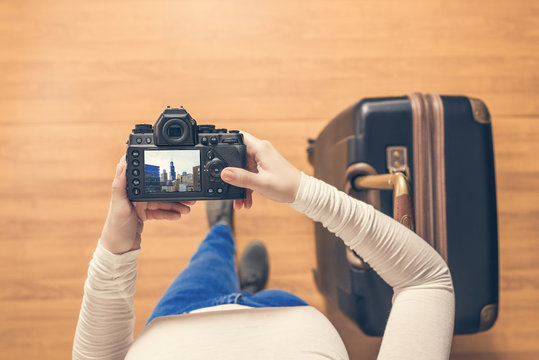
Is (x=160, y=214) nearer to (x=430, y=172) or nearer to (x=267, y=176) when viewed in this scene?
(x=267, y=176)

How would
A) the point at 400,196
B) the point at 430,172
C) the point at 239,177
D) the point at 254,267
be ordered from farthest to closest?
the point at 254,267, the point at 430,172, the point at 400,196, the point at 239,177

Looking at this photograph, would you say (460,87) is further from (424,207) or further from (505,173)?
(424,207)

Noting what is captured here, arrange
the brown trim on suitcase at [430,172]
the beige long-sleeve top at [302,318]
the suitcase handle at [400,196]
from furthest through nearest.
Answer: the brown trim on suitcase at [430,172] < the suitcase handle at [400,196] < the beige long-sleeve top at [302,318]

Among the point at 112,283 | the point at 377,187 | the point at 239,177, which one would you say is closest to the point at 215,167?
the point at 239,177

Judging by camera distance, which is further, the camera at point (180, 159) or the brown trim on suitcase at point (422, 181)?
the brown trim on suitcase at point (422, 181)

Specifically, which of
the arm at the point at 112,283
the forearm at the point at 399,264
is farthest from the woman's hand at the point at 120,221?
the forearm at the point at 399,264

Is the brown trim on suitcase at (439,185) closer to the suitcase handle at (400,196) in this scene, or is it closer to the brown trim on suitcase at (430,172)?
the brown trim on suitcase at (430,172)

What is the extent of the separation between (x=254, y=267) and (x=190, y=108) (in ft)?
1.43

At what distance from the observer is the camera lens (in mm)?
439

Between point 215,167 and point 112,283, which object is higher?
point 215,167

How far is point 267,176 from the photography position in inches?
17.0

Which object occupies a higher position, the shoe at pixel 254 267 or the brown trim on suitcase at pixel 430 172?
the brown trim on suitcase at pixel 430 172

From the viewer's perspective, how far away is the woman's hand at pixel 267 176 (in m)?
0.43

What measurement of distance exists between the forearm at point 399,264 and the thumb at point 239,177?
0.06 metres
